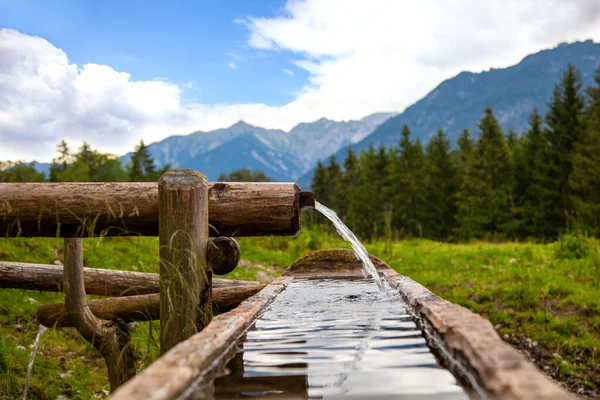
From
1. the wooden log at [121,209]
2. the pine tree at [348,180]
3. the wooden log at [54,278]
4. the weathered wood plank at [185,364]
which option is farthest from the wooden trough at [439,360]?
the pine tree at [348,180]

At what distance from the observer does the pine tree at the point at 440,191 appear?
155 ft

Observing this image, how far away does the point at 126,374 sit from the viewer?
4.79m

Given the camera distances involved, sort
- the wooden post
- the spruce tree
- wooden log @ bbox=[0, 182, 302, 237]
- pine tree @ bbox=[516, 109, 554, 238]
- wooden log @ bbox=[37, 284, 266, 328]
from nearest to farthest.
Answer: the wooden post
wooden log @ bbox=[0, 182, 302, 237]
wooden log @ bbox=[37, 284, 266, 328]
the spruce tree
pine tree @ bbox=[516, 109, 554, 238]

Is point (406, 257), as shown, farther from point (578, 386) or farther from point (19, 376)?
point (19, 376)

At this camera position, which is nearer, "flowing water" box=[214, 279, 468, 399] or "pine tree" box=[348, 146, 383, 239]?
"flowing water" box=[214, 279, 468, 399]

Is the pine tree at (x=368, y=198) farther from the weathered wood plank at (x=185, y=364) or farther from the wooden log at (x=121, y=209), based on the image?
the weathered wood plank at (x=185, y=364)

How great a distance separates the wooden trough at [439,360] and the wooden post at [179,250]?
440 millimetres

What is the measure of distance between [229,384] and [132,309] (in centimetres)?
317

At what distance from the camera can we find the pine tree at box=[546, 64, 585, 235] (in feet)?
119

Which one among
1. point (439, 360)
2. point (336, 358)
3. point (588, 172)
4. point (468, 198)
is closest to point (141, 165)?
point (468, 198)

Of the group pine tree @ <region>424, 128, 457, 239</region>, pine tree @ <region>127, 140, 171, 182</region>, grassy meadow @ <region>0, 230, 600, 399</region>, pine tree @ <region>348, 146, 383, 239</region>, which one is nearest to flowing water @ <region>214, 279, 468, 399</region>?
grassy meadow @ <region>0, 230, 600, 399</region>

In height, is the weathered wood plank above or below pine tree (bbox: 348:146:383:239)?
below

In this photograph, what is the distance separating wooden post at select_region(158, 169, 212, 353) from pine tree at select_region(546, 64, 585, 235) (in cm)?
3687

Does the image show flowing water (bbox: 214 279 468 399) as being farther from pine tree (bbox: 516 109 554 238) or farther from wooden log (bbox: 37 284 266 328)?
pine tree (bbox: 516 109 554 238)
